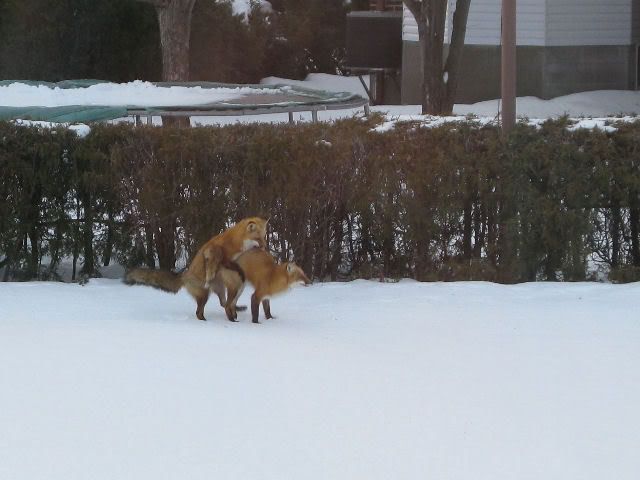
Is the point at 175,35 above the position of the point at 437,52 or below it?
above

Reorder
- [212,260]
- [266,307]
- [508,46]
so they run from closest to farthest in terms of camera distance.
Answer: [212,260] → [266,307] → [508,46]

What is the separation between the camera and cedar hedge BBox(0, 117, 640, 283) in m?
10.1

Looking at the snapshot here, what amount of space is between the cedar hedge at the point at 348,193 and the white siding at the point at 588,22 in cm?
1741

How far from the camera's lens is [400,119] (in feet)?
34.1

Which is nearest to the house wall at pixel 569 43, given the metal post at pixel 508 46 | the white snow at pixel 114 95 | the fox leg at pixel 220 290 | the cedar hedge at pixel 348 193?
the white snow at pixel 114 95

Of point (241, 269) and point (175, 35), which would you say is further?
point (175, 35)

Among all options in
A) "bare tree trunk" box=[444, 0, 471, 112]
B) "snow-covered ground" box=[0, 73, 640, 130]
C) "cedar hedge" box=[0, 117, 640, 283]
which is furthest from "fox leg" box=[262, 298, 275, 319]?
"bare tree trunk" box=[444, 0, 471, 112]

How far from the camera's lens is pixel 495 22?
2783 centimetres

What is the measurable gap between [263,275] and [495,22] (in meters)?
20.4

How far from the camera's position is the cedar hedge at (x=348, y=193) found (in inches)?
397

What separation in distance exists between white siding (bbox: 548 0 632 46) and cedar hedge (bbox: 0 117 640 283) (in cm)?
1741

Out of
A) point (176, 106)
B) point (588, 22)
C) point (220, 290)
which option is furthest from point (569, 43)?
point (220, 290)

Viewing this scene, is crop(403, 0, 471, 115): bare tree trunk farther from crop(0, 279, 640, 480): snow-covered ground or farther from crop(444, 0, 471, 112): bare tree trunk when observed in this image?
crop(0, 279, 640, 480): snow-covered ground

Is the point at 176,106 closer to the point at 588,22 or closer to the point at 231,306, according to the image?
the point at 231,306
